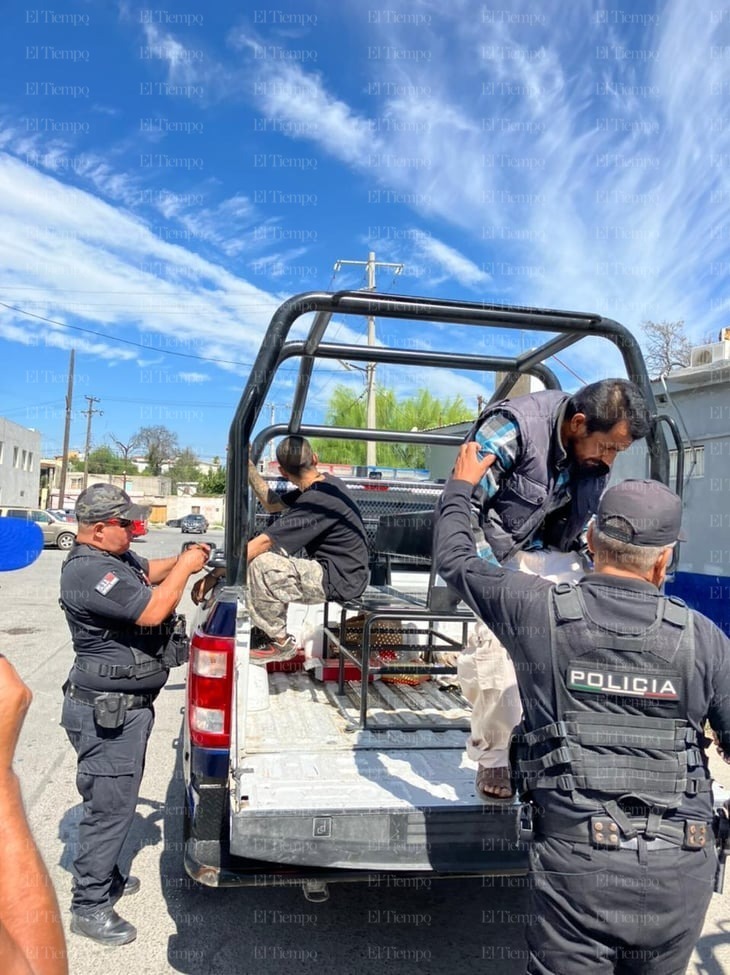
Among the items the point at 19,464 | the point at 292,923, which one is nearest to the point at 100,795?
the point at 292,923

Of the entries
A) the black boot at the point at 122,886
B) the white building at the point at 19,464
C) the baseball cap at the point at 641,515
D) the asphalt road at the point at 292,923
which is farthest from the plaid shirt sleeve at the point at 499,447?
the white building at the point at 19,464

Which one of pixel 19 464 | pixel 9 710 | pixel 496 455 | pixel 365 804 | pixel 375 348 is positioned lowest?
pixel 365 804

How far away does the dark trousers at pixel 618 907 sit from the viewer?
5.77 feet

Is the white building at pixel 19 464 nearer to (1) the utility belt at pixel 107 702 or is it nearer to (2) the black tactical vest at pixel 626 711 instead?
(1) the utility belt at pixel 107 702

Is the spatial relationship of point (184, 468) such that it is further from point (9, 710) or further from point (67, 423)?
point (9, 710)

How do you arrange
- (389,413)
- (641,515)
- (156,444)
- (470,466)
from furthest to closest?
1. (156,444)
2. (389,413)
3. (470,466)
4. (641,515)

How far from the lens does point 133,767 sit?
10.7 feet

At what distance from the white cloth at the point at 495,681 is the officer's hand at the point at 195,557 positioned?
1.27m

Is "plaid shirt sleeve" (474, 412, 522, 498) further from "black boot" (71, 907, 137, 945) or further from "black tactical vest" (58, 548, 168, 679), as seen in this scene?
"black boot" (71, 907, 137, 945)

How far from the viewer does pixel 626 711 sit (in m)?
1.81

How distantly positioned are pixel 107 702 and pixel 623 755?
2153 millimetres

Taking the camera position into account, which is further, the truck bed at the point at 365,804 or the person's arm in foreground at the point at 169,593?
the person's arm in foreground at the point at 169,593

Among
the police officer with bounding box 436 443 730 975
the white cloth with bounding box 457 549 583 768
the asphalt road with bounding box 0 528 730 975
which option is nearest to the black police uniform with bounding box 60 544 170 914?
the asphalt road with bounding box 0 528 730 975

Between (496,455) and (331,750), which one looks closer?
(496,455)
